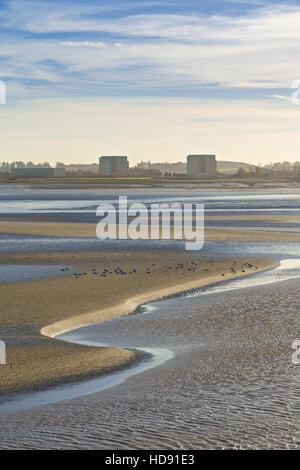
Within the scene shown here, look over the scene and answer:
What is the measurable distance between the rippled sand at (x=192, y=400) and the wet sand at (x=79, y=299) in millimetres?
930

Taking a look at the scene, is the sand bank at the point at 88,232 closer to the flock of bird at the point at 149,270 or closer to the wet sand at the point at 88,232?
the wet sand at the point at 88,232

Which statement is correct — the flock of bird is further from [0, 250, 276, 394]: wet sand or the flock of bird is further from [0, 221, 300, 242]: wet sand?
[0, 221, 300, 242]: wet sand

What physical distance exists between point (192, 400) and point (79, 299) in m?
7.82

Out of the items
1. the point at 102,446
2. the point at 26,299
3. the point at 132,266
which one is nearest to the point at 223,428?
the point at 102,446

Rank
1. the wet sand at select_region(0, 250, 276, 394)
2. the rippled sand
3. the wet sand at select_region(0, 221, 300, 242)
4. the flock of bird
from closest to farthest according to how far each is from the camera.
A: 1. the rippled sand
2. the wet sand at select_region(0, 250, 276, 394)
3. the flock of bird
4. the wet sand at select_region(0, 221, 300, 242)

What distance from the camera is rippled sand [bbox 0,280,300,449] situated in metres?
7.96

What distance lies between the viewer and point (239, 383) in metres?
10.1

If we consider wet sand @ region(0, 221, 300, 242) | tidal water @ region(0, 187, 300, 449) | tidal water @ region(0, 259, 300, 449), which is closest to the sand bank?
wet sand @ region(0, 221, 300, 242)

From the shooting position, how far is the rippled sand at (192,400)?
7.96 metres

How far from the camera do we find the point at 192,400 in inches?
368

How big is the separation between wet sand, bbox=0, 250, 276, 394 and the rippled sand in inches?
36.6

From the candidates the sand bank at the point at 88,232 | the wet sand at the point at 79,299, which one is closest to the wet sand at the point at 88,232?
the sand bank at the point at 88,232

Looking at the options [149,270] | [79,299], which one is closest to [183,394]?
[79,299]

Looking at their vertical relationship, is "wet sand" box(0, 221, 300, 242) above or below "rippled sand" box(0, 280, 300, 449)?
above
